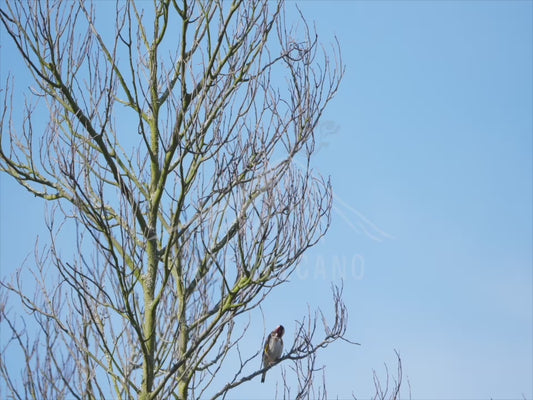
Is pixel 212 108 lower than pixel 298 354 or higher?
higher

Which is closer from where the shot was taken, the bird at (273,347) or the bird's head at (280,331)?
the bird at (273,347)

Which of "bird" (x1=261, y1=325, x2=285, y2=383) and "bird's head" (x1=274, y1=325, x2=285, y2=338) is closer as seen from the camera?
"bird" (x1=261, y1=325, x2=285, y2=383)

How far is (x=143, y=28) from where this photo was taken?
6043mm

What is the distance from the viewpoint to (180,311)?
549 centimetres

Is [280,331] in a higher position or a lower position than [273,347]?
higher

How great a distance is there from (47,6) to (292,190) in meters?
2.35

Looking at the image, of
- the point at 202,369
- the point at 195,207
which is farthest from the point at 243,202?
the point at 202,369

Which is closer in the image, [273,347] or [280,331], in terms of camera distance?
[273,347]

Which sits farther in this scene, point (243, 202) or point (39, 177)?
point (39, 177)

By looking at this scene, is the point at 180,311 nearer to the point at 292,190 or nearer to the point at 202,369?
the point at 202,369

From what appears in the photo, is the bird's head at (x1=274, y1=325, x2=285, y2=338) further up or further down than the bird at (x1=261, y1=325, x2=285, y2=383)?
further up

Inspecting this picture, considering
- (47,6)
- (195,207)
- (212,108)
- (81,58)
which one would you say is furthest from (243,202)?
(47,6)

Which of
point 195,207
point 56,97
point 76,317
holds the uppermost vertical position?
point 56,97

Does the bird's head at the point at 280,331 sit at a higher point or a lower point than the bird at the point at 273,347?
higher
